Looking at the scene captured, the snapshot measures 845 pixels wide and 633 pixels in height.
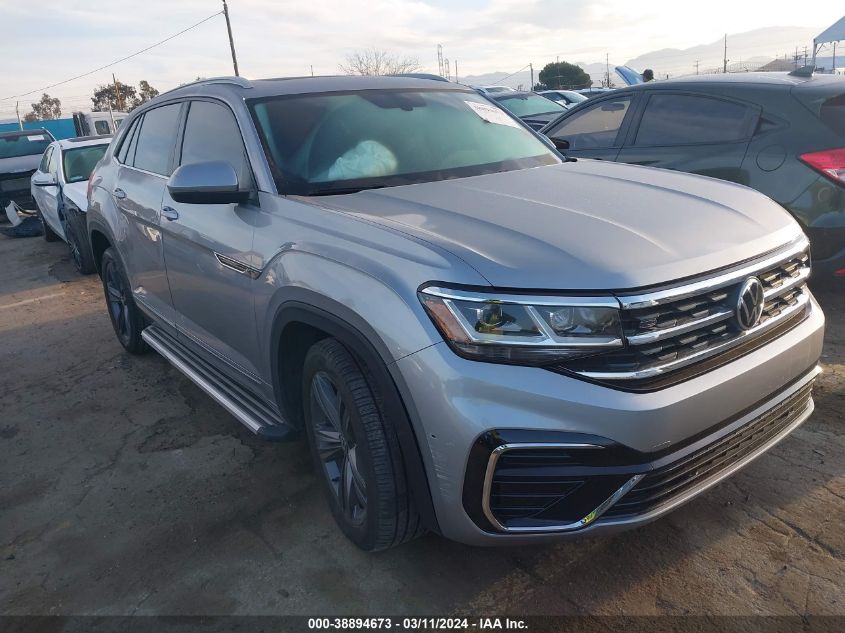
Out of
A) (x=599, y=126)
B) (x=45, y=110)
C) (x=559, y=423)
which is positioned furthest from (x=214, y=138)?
(x=45, y=110)

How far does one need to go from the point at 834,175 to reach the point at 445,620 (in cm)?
356

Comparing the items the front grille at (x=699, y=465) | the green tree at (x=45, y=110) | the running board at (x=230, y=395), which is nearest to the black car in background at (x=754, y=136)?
the front grille at (x=699, y=465)

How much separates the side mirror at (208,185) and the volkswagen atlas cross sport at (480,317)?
0.01 metres

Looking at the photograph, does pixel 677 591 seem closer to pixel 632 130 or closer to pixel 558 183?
pixel 558 183

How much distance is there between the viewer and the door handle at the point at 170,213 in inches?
140

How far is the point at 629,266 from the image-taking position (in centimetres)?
205

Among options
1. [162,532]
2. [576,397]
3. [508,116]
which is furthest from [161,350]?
[576,397]

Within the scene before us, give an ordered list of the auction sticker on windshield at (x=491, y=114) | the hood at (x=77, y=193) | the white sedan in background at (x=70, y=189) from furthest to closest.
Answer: the white sedan in background at (x=70, y=189) < the hood at (x=77, y=193) < the auction sticker on windshield at (x=491, y=114)

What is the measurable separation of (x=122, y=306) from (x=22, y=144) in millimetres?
10497

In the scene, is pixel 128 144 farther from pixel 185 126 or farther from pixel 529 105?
→ pixel 529 105

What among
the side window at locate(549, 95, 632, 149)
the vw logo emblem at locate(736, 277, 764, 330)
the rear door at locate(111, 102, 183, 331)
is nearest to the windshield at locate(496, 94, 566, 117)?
the side window at locate(549, 95, 632, 149)

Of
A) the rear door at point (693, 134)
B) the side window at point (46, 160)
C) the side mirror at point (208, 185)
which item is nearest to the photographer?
the side mirror at point (208, 185)

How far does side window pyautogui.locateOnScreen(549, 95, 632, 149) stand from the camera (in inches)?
223

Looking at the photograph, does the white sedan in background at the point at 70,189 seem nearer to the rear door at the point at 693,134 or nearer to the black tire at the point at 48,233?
the black tire at the point at 48,233
